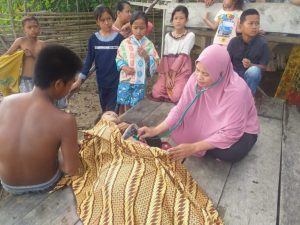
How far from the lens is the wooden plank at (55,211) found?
1.79 metres

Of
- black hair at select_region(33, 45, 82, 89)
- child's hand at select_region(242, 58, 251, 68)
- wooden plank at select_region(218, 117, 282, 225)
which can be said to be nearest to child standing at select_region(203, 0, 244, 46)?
child's hand at select_region(242, 58, 251, 68)

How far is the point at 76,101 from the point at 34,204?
3648 millimetres

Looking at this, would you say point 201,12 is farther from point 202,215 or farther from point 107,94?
point 202,215

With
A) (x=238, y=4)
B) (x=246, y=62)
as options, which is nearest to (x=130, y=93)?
(x=246, y=62)

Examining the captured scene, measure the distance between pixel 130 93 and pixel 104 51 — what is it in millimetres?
670

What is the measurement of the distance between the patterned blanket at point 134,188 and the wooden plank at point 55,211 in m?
0.05

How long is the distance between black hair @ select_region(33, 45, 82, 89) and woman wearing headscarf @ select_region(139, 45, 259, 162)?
86 cm

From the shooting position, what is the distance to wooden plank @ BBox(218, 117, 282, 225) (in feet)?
6.12

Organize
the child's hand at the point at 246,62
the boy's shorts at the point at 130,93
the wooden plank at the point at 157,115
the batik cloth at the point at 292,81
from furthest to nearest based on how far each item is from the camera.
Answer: the batik cloth at the point at 292,81
the boy's shorts at the point at 130,93
the child's hand at the point at 246,62
the wooden plank at the point at 157,115

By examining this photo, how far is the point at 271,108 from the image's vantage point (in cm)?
362

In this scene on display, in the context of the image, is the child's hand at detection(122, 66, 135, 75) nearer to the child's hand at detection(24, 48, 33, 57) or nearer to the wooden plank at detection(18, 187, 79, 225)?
the child's hand at detection(24, 48, 33, 57)

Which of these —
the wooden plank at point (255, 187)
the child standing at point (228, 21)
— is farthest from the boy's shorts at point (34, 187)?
the child standing at point (228, 21)

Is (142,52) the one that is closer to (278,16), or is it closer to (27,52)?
(27,52)

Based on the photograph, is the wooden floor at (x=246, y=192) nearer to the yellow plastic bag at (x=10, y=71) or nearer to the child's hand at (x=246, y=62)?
the child's hand at (x=246, y=62)
